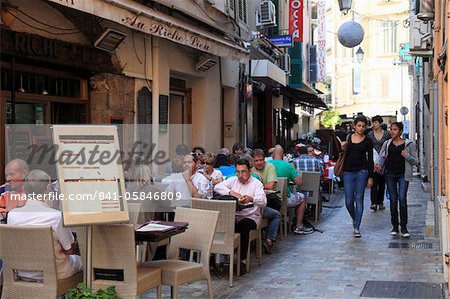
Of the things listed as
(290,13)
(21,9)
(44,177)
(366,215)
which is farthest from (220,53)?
(290,13)

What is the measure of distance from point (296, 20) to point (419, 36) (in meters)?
10.1

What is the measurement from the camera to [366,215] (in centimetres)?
1353

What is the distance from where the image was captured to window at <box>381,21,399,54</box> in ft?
166

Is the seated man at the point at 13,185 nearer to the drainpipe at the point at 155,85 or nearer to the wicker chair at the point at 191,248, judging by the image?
the wicker chair at the point at 191,248

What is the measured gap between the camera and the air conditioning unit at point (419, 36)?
12.7 metres

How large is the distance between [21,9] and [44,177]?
12.2ft

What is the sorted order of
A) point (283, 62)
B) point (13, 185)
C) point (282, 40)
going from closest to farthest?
point (13, 185) < point (282, 40) < point (283, 62)

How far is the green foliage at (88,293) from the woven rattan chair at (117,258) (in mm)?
79

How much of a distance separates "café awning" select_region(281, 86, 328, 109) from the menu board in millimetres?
20333

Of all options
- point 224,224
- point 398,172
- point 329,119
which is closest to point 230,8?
point 398,172

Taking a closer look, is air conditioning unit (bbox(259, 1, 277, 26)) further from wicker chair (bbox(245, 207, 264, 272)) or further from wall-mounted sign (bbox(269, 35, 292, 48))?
wicker chair (bbox(245, 207, 264, 272))

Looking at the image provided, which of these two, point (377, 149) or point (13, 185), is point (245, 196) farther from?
point (377, 149)

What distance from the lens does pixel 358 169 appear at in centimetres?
1080

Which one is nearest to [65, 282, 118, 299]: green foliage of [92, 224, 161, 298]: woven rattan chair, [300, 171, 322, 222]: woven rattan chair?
[92, 224, 161, 298]: woven rattan chair
